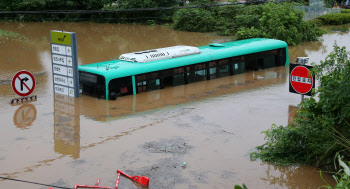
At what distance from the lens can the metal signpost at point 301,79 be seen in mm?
14500

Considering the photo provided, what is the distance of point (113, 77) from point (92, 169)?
21.8 feet

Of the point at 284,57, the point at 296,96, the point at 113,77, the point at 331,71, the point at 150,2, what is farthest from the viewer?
the point at 150,2

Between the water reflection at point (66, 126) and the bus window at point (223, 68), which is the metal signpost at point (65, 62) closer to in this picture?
the water reflection at point (66, 126)

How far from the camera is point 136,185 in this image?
1248 centimetres

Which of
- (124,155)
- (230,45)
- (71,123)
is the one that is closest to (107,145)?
(124,155)

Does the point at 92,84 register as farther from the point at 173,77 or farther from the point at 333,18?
the point at 333,18

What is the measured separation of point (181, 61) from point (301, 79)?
26.3 ft

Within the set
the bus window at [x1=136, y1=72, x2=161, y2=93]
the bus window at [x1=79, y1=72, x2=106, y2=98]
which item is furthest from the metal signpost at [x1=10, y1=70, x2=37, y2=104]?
the bus window at [x1=136, y1=72, x2=161, y2=93]

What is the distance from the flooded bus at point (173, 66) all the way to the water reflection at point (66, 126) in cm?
117

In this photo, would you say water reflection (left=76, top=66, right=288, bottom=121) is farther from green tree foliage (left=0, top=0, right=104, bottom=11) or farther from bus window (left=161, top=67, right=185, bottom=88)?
green tree foliage (left=0, top=0, right=104, bottom=11)

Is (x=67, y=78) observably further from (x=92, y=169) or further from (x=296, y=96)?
(x=296, y=96)

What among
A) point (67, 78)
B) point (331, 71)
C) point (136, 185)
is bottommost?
point (136, 185)

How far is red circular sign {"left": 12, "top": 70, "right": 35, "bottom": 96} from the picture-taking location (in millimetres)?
18859

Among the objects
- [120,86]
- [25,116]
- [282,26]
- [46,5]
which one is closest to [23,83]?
[25,116]
